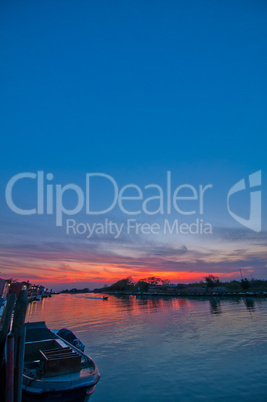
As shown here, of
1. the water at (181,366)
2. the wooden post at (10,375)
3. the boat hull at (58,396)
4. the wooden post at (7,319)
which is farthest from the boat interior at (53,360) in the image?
the water at (181,366)

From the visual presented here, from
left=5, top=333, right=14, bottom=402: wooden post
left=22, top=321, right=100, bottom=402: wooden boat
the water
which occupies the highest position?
left=5, top=333, right=14, bottom=402: wooden post

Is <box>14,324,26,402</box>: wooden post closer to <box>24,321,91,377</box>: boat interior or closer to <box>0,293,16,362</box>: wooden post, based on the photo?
<box>24,321,91,377</box>: boat interior

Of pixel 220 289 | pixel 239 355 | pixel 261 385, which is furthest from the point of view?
pixel 220 289

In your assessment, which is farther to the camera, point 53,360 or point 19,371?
point 53,360

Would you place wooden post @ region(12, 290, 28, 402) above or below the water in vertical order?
above

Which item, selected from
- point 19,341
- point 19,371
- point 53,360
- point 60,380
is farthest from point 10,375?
point 60,380

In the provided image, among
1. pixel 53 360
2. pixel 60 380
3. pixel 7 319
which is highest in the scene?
pixel 7 319

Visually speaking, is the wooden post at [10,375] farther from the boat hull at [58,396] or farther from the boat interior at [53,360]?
the boat interior at [53,360]

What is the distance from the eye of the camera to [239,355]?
21.6 meters

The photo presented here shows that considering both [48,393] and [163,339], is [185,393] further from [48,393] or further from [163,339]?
[163,339]

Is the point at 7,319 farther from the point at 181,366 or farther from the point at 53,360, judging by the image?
the point at 181,366

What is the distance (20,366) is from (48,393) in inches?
72.3

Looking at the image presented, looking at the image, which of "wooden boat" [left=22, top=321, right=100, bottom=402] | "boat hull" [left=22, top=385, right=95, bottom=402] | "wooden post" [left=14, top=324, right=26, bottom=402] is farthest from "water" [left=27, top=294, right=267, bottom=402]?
"wooden post" [left=14, top=324, right=26, bottom=402]

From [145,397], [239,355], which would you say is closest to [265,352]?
[239,355]
